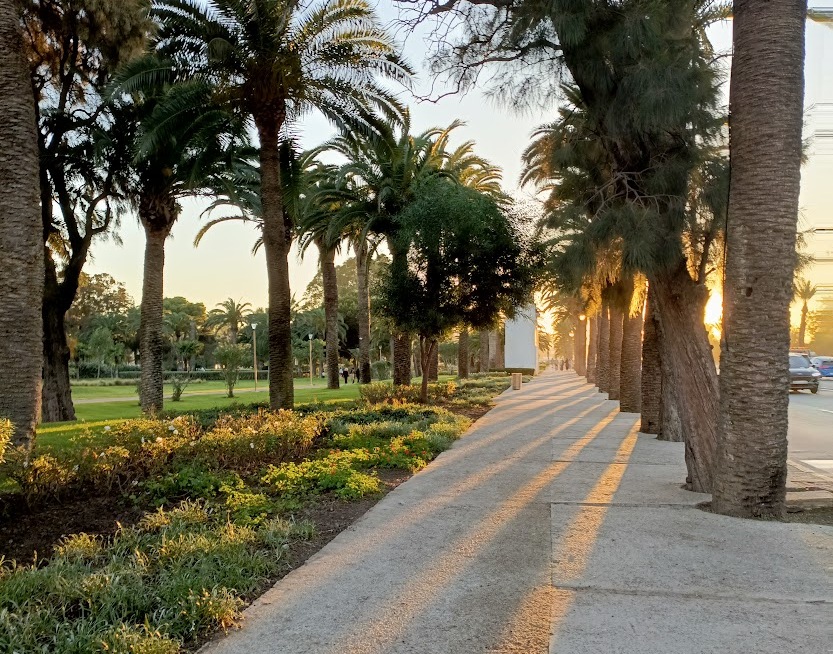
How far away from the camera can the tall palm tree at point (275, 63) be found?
1195 centimetres

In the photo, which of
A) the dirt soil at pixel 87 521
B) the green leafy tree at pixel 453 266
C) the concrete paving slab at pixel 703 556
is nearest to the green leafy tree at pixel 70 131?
the green leafy tree at pixel 453 266

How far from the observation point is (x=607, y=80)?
802cm

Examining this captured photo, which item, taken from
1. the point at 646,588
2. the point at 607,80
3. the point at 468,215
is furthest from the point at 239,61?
the point at 646,588

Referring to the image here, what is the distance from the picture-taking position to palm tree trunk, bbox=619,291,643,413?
1475cm

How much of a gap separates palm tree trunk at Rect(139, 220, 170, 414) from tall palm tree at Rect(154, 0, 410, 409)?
4752 millimetres

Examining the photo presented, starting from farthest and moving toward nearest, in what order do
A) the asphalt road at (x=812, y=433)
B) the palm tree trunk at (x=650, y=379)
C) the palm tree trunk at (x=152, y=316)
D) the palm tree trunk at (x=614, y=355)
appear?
the palm tree trunk at (x=614, y=355) < the palm tree trunk at (x=152, y=316) < the palm tree trunk at (x=650, y=379) < the asphalt road at (x=812, y=433)

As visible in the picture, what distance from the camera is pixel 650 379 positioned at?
12.0 m

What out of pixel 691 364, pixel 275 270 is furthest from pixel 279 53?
pixel 691 364

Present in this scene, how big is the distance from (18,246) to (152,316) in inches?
373

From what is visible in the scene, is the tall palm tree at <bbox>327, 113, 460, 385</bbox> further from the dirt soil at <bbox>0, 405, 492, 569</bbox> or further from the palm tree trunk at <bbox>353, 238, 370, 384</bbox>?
the dirt soil at <bbox>0, 405, 492, 569</bbox>

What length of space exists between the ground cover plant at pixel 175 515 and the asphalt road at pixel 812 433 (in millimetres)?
5853

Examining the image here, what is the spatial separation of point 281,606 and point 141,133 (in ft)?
40.7

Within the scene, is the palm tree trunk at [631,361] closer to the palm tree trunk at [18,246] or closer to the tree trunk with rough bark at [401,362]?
the tree trunk with rough bark at [401,362]

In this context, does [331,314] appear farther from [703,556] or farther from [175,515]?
[703,556]
